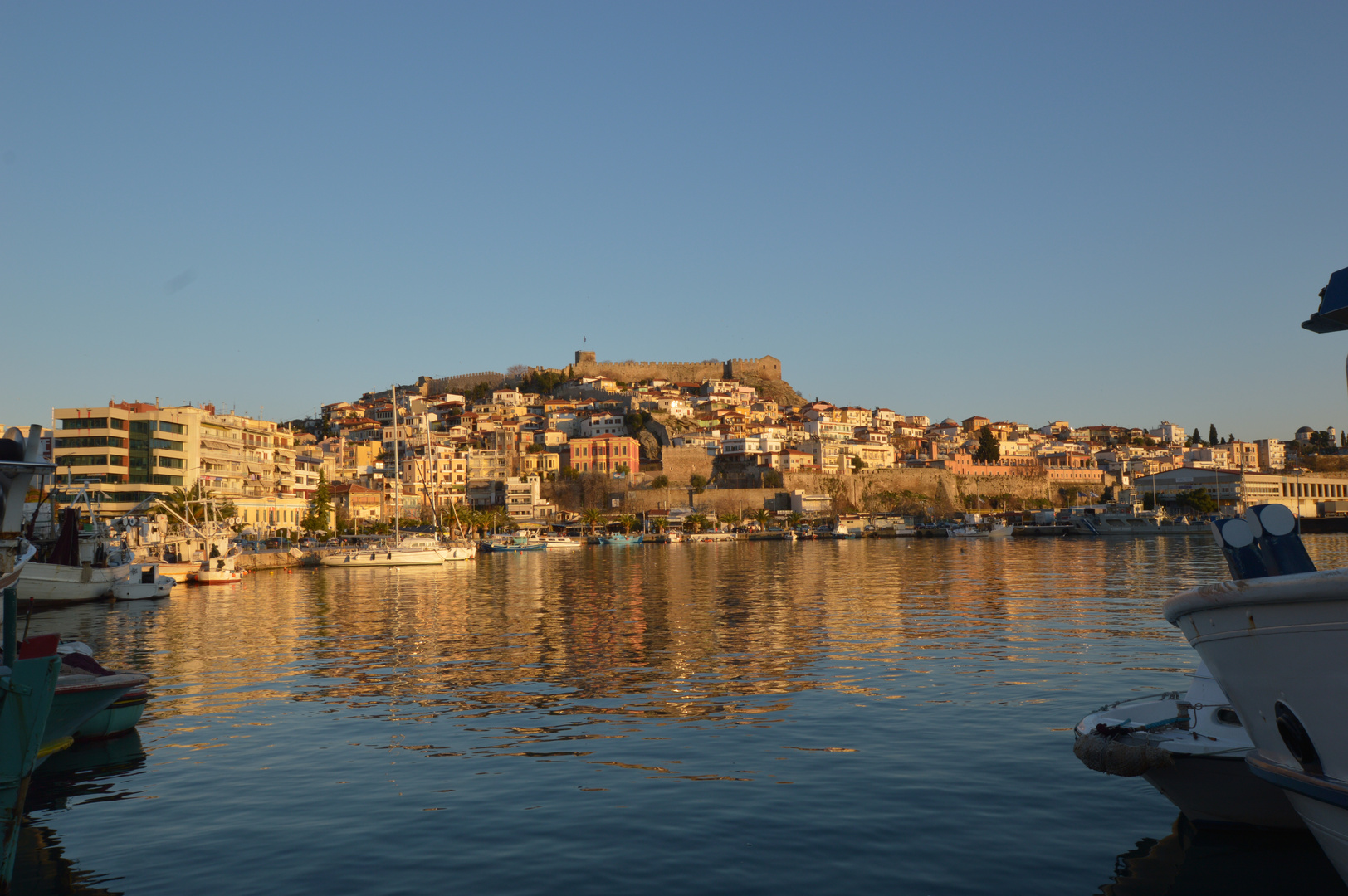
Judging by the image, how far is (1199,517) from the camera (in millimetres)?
120000

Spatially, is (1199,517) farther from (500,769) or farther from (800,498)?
(500,769)

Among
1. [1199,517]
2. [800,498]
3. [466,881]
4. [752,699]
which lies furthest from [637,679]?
[1199,517]

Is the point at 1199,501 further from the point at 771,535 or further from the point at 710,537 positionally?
the point at 710,537

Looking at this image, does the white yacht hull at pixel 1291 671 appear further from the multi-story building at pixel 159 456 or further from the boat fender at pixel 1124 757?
the multi-story building at pixel 159 456

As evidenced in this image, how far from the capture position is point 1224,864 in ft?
27.1

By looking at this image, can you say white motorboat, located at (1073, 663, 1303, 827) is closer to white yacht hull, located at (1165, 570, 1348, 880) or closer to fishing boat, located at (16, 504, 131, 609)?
white yacht hull, located at (1165, 570, 1348, 880)

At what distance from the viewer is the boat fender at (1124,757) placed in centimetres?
858

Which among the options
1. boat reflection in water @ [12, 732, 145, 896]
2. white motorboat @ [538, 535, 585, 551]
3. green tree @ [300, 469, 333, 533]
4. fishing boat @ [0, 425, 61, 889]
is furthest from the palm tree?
fishing boat @ [0, 425, 61, 889]

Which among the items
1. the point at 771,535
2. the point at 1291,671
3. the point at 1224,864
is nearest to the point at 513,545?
the point at 771,535

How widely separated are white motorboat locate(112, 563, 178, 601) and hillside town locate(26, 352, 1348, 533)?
111ft

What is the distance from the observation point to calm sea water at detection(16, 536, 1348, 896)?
8.41 m

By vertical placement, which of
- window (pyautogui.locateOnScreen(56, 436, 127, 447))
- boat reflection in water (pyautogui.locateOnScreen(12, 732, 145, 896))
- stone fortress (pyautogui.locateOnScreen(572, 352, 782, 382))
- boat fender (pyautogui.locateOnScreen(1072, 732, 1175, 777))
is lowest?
boat reflection in water (pyautogui.locateOnScreen(12, 732, 145, 896))

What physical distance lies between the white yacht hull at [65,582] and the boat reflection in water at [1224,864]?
38.4 metres

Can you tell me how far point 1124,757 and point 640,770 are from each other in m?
5.16
